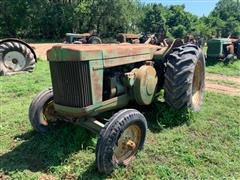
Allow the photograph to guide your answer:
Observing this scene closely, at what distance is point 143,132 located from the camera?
407 centimetres

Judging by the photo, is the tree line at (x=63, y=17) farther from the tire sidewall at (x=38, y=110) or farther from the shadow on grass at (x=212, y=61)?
the tire sidewall at (x=38, y=110)

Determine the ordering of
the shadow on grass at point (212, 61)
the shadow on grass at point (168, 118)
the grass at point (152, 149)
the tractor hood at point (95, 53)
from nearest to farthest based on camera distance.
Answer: the tractor hood at point (95, 53) → the grass at point (152, 149) → the shadow on grass at point (168, 118) → the shadow on grass at point (212, 61)

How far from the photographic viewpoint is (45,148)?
4.23 m

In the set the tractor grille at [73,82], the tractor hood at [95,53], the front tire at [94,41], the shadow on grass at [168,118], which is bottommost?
the shadow on grass at [168,118]

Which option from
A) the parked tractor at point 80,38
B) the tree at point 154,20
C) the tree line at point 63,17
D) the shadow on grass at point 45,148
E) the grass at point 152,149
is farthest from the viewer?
the tree at point 154,20

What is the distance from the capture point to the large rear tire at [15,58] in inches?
384

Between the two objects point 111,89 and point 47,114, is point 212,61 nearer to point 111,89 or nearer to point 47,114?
point 111,89

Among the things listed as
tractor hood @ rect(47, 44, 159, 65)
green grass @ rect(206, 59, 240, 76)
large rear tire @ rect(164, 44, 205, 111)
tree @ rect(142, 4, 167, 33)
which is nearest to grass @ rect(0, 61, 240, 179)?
large rear tire @ rect(164, 44, 205, 111)

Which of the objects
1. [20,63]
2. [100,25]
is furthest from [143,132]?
[100,25]

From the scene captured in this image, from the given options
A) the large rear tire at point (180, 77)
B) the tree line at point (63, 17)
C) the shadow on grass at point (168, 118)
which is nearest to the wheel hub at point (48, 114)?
the shadow on grass at point (168, 118)

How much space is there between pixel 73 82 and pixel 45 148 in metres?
1.20

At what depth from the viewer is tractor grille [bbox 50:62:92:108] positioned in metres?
3.62

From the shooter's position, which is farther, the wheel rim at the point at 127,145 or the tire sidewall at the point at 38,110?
the tire sidewall at the point at 38,110

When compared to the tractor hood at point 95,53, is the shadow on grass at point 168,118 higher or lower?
lower
